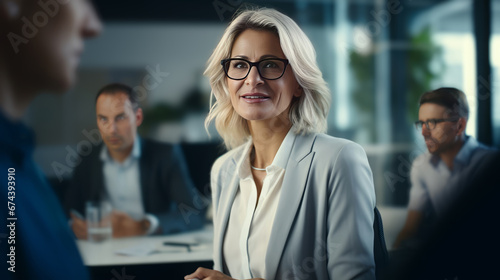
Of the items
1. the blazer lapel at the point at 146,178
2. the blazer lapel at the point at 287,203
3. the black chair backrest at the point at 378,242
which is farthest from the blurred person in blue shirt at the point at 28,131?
the black chair backrest at the point at 378,242

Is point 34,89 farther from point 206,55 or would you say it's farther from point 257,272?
point 257,272

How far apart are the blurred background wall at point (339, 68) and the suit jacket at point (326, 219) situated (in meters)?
0.46

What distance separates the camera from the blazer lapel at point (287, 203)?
45.0 inches

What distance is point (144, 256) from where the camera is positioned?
1.43m

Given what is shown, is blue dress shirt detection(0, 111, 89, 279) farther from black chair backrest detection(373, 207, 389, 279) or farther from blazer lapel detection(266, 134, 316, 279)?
black chair backrest detection(373, 207, 389, 279)

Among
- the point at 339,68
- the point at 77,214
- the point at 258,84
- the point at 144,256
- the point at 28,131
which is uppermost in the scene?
the point at 339,68

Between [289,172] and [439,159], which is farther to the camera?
[439,159]

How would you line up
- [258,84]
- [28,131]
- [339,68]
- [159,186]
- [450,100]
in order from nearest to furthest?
[258,84], [28,131], [450,100], [159,186], [339,68]

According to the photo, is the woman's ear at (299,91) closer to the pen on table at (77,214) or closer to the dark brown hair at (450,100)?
the dark brown hair at (450,100)

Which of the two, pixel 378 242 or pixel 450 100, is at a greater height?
pixel 450 100

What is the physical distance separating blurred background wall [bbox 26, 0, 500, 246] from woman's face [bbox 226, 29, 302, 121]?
26 cm

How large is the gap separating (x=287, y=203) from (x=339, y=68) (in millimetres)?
1549

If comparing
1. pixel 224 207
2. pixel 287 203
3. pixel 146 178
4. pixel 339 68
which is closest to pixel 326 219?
pixel 287 203

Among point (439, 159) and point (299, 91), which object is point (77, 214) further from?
point (439, 159)
